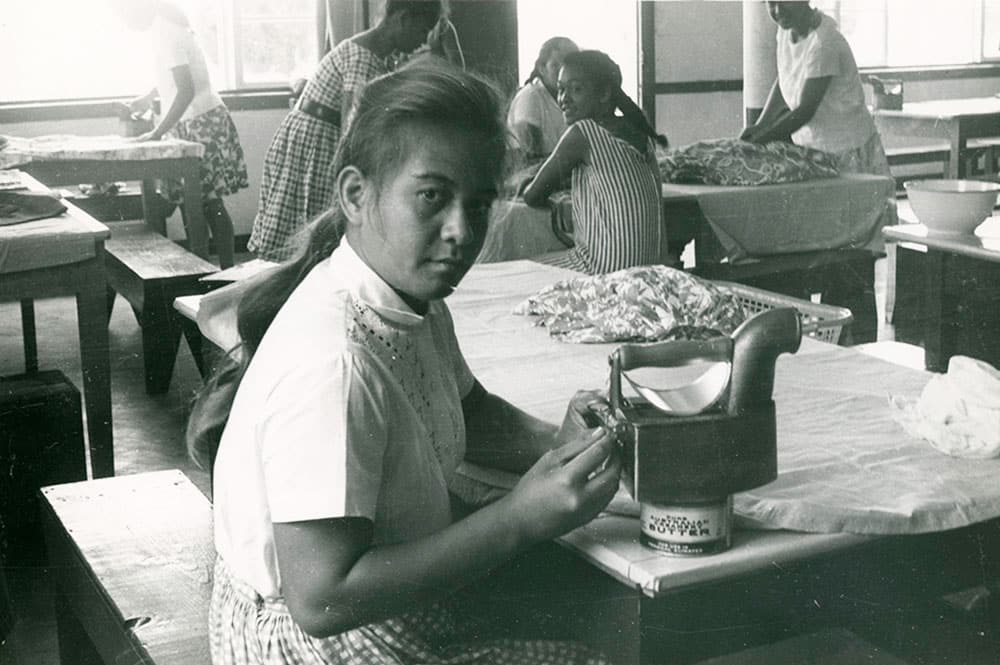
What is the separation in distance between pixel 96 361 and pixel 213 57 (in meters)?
4.23

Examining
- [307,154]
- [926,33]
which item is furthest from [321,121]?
[926,33]

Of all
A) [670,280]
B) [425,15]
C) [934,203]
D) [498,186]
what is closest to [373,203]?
[498,186]

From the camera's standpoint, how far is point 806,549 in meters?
1.15

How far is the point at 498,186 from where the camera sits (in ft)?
4.04

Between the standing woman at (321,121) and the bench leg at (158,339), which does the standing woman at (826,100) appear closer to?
the standing woman at (321,121)

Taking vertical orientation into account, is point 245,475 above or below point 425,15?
below

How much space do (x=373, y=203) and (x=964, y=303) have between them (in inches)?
92.5

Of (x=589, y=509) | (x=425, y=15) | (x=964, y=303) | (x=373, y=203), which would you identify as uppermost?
(x=425, y=15)

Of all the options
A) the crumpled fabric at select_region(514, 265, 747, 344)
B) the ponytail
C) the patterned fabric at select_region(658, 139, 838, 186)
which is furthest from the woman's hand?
the patterned fabric at select_region(658, 139, 838, 186)

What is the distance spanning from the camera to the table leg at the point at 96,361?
2.99m

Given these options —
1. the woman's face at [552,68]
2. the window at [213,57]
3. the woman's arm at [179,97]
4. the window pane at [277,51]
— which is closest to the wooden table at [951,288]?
the woman's face at [552,68]

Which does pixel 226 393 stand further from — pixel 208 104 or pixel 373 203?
pixel 208 104

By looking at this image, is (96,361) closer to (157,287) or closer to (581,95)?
(157,287)

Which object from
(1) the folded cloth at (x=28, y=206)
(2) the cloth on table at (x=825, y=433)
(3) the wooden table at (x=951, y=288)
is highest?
(1) the folded cloth at (x=28, y=206)
